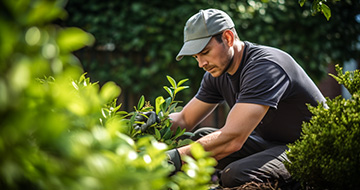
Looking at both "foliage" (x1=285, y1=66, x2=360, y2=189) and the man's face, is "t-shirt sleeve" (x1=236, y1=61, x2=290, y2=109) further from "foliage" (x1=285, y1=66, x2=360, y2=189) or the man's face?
"foliage" (x1=285, y1=66, x2=360, y2=189)

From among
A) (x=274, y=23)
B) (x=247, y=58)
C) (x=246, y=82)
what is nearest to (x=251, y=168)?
(x=246, y=82)

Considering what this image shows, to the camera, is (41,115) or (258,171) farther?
(258,171)

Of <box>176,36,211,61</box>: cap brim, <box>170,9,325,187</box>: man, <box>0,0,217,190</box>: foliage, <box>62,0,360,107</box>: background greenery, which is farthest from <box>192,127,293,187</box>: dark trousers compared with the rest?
<box>62,0,360,107</box>: background greenery

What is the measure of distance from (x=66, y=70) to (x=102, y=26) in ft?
16.3

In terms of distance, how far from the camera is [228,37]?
2.48 m

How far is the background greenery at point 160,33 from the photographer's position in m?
5.09

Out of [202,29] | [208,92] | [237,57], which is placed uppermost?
[202,29]

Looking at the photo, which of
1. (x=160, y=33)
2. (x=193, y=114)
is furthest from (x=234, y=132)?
(x=160, y=33)

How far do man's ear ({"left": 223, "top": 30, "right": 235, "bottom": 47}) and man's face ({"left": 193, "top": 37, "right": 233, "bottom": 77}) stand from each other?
36mm

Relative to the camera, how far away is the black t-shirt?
2135mm

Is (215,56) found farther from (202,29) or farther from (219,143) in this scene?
(219,143)

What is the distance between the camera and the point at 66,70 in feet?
1.93

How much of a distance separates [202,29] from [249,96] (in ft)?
2.08

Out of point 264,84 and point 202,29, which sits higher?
point 202,29
